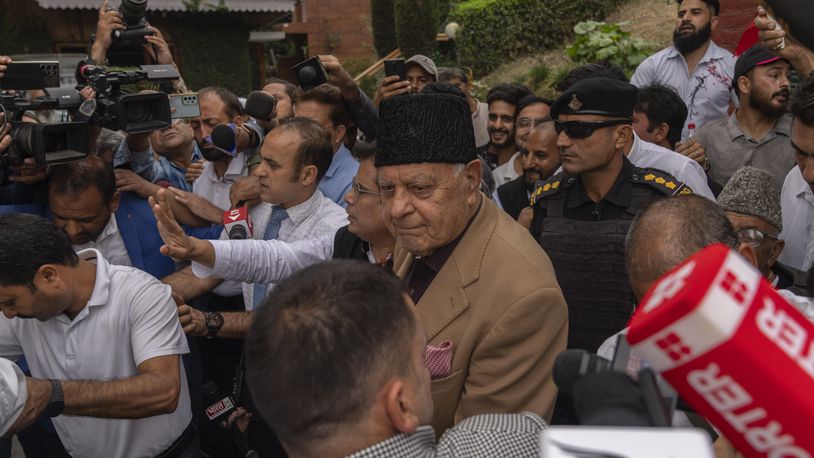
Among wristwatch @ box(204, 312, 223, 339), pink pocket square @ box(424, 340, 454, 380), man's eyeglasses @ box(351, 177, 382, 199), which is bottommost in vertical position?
wristwatch @ box(204, 312, 223, 339)

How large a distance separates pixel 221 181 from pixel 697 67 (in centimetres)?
340

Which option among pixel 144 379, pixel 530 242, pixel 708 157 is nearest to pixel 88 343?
pixel 144 379

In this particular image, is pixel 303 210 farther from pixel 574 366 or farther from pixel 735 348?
pixel 735 348

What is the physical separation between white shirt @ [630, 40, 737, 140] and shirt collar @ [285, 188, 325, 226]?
113 inches

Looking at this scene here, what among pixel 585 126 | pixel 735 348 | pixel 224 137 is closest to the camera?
pixel 735 348

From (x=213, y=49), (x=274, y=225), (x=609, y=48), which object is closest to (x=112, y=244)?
(x=274, y=225)

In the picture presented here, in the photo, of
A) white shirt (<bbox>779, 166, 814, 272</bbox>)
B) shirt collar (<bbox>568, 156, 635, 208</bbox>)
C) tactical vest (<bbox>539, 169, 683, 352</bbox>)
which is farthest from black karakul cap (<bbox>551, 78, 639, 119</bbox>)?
white shirt (<bbox>779, 166, 814, 272</bbox>)

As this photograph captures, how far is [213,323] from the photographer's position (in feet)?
9.88

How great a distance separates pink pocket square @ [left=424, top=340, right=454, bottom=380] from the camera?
6.50ft

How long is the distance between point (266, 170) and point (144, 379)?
116 cm

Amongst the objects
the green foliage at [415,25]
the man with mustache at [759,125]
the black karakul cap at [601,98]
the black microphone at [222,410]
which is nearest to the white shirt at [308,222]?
the black microphone at [222,410]

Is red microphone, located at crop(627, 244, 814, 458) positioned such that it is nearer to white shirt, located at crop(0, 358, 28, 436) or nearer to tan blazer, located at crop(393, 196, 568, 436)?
tan blazer, located at crop(393, 196, 568, 436)

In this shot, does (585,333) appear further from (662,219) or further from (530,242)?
(662,219)

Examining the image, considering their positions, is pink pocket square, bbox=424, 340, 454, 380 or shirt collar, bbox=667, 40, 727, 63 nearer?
pink pocket square, bbox=424, 340, 454, 380
